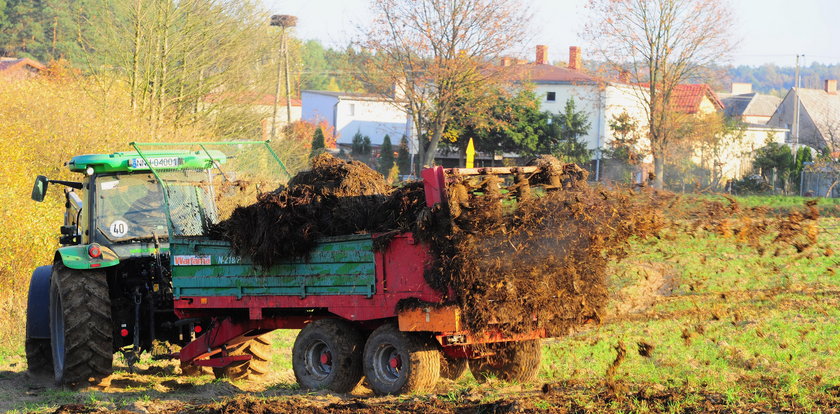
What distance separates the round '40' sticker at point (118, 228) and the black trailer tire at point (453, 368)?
12.7ft

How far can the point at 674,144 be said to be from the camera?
38.8 m

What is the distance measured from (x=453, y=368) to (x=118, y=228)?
4021mm

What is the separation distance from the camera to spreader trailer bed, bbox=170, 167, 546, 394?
25.3 feet

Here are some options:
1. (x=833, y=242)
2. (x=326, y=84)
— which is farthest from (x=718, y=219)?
(x=326, y=84)

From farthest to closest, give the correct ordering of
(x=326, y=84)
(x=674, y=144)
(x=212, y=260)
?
(x=326, y=84)
(x=674, y=144)
(x=212, y=260)

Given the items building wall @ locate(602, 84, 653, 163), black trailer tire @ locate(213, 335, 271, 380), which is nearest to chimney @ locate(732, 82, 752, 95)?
building wall @ locate(602, 84, 653, 163)

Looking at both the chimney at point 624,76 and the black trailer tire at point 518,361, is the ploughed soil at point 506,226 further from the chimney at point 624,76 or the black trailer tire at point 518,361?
the chimney at point 624,76

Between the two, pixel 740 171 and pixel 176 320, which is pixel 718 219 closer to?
pixel 176 320

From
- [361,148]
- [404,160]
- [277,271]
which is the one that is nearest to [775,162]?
[404,160]

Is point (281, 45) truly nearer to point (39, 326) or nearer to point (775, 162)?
point (39, 326)

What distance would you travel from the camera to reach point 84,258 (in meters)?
9.30

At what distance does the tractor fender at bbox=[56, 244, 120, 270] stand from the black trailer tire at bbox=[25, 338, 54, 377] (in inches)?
60.2

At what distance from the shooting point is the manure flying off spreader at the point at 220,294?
7.94 meters

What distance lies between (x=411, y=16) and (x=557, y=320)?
26.0m
